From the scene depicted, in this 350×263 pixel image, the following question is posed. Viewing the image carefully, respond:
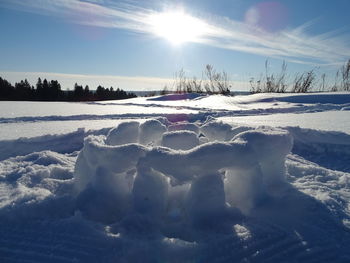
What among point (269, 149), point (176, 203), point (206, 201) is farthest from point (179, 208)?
point (269, 149)

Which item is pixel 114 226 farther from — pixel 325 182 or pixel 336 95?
pixel 336 95

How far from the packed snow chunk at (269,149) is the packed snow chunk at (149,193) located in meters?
0.55

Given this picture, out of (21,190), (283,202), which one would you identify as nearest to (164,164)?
(283,202)

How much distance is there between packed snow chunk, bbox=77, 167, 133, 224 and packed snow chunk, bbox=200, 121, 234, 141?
3.27 feet

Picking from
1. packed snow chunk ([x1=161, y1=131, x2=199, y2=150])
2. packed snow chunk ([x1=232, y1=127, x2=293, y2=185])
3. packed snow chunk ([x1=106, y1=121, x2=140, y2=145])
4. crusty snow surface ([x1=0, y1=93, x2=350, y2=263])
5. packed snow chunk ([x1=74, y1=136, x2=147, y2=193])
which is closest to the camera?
crusty snow surface ([x1=0, y1=93, x2=350, y2=263])

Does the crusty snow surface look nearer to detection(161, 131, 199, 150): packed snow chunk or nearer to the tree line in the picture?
detection(161, 131, 199, 150): packed snow chunk

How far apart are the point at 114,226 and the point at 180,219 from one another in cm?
Answer: 36

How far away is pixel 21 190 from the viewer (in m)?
2.03

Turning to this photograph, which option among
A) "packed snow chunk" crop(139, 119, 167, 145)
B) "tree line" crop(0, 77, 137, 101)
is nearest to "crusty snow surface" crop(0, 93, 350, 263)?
"packed snow chunk" crop(139, 119, 167, 145)

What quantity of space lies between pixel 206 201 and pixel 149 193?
32 cm

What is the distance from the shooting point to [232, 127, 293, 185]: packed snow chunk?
1.90 metres

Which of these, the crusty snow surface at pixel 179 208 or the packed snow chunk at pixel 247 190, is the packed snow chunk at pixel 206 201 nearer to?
the crusty snow surface at pixel 179 208

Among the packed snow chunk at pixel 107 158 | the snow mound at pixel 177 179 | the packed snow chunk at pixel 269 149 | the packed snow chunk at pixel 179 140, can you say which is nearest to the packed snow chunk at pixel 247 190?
the snow mound at pixel 177 179

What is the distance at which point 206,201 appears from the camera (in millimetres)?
1666
